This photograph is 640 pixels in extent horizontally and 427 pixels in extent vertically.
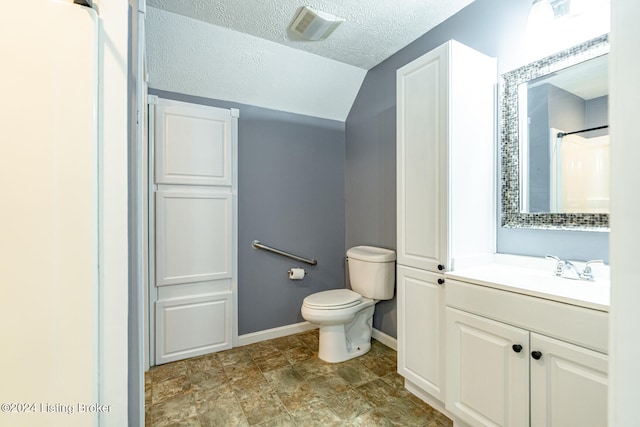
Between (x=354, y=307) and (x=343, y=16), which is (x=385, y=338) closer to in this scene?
(x=354, y=307)

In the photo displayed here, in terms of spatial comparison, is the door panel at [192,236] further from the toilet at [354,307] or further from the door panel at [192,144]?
the toilet at [354,307]

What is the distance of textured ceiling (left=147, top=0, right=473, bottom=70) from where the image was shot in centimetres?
177

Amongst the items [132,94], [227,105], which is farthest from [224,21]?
[132,94]

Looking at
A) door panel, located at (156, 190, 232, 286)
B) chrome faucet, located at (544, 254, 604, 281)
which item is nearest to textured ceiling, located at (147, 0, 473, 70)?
door panel, located at (156, 190, 232, 286)

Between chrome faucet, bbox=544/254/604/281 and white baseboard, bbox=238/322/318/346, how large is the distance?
204cm

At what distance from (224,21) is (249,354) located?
2486 millimetres

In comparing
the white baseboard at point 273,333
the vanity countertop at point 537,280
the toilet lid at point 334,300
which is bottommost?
the white baseboard at point 273,333

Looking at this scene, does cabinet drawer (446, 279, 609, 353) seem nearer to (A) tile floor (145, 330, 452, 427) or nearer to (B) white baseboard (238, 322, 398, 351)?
(A) tile floor (145, 330, 452, 427)

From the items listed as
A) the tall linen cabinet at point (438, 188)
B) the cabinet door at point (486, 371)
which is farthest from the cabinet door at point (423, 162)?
the cabinet door at point (486, 371)

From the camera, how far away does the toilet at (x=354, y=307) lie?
2059mm

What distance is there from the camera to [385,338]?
2404 millimetres

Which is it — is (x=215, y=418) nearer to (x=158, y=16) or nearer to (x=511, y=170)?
(x=511, y=170)

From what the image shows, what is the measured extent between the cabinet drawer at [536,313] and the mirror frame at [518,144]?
525 mm

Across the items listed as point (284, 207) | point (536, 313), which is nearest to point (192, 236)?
point (284, 207)
